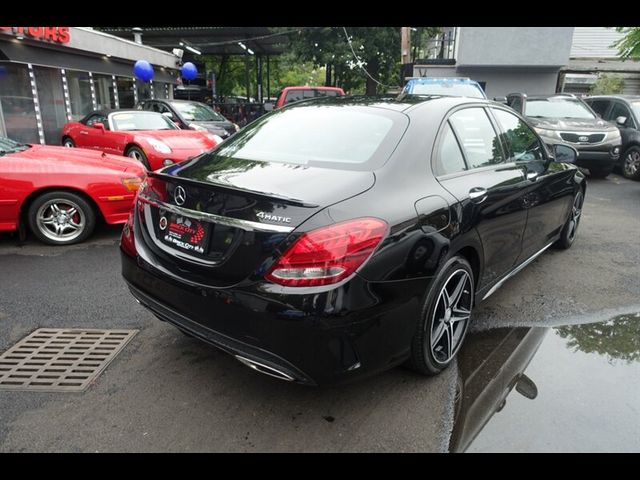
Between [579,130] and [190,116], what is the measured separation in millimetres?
9362

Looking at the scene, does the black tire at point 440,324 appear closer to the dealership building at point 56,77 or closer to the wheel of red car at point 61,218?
the wheel of red car at point 61,218

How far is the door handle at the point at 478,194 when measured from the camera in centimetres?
286

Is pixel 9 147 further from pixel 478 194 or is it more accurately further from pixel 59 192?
pixel 478 194

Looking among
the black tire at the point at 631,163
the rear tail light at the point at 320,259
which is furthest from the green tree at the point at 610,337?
the black tire at the point at 631,163

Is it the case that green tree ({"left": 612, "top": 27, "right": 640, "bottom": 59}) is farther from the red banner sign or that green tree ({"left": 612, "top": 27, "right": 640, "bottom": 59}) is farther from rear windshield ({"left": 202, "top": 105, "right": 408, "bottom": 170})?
the red banner sign

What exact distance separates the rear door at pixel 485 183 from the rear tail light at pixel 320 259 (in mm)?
894

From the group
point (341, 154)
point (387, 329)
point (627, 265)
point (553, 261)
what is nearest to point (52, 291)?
point (341, 154)

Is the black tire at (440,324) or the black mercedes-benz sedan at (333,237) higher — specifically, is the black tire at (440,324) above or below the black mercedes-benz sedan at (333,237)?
below

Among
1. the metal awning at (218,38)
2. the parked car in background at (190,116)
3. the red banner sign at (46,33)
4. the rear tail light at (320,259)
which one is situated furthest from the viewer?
the metal awning at (218,38)

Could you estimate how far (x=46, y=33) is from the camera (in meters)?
12.1

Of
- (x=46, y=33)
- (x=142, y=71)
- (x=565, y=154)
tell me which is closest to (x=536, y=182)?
(x=565, y=154)

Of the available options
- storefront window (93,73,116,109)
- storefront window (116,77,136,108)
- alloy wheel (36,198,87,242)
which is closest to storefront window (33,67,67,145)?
storefront window (93,73,116,109)

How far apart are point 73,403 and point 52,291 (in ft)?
5.72
